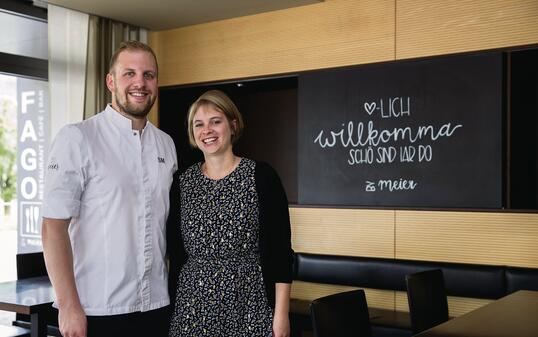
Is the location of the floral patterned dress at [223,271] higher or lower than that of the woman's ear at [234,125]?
lower

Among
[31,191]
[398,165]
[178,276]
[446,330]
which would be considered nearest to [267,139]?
[398,165]

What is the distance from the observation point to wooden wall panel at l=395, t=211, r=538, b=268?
12.7 feet

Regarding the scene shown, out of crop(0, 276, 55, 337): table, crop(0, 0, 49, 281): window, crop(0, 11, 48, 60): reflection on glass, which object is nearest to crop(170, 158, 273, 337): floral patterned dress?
crop(0, 276, 55, 337): table

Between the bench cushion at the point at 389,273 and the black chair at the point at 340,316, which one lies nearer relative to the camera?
the black chair at the point at 340,316

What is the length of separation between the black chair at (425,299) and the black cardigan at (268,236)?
771 millimetres

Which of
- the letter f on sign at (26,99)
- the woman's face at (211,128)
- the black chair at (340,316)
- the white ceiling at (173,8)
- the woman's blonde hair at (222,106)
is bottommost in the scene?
the black chair at (340,316)

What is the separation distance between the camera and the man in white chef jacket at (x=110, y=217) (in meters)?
2.11

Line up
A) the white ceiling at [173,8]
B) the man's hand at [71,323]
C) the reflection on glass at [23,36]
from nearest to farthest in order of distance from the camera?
1. the man's hand at [71,323]
2. the white ceiling at [173,8]
3. the reflection on glass at [23,36]

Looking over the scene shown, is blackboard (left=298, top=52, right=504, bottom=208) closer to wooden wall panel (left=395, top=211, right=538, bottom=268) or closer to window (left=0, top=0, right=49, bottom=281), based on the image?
wooden wall panel (left=395, top=211, right=538, bottom=268)

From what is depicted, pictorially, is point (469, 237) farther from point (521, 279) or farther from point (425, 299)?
point (425, 299)

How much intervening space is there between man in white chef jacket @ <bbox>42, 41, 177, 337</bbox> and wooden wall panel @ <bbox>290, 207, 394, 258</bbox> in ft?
7.74

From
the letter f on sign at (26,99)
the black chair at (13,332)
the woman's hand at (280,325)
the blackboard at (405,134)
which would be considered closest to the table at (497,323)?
the woman's hand at (280,325)

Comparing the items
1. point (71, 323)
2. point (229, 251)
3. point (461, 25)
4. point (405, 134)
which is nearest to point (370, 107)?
point (405, 134)

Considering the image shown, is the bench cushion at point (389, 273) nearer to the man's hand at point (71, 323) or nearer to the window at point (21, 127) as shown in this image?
the window at point (21, 127)
